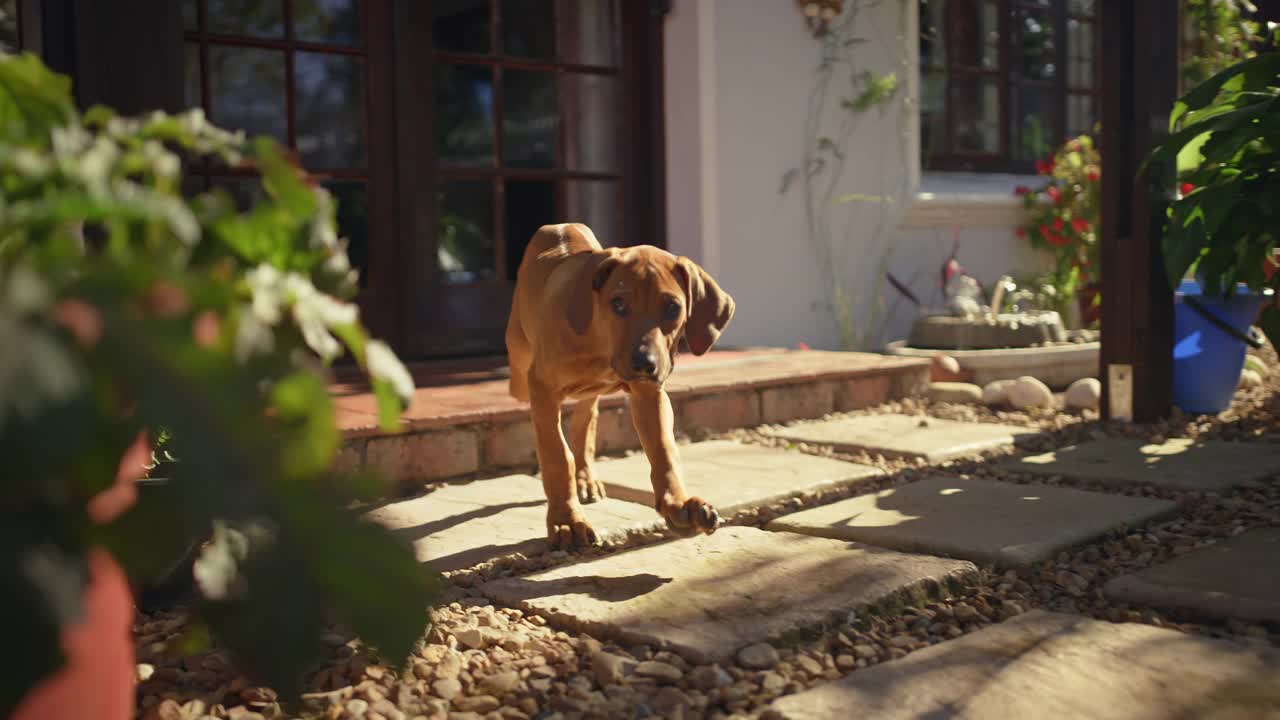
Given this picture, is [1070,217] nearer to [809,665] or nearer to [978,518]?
[978,518]

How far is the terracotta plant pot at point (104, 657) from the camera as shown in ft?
3.17

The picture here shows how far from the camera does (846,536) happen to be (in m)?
2.71

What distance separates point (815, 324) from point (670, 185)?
1.24 m

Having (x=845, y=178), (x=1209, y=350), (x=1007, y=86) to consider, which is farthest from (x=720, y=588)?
(x=1007, y=86)

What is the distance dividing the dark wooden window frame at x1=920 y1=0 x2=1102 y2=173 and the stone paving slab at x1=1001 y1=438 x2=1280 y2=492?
12.3 feet

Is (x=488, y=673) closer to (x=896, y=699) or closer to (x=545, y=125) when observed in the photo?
(x=896, y=699)

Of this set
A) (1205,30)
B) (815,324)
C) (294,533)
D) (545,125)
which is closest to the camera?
(294,533)

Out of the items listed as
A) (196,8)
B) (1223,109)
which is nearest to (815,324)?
(1223,109)

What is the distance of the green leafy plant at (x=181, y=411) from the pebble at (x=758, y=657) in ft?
3.50

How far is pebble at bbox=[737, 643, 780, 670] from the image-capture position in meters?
1.85

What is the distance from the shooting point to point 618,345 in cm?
246

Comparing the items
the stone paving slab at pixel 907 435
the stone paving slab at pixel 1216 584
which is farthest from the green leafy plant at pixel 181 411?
the stone paving slab at pixel 907 435

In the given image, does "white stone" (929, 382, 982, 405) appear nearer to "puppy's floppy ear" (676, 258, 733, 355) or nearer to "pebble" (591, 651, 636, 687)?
"puppy's floppy ear" (676, 258, 733, 355)

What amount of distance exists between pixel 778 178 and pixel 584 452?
3.38 m
